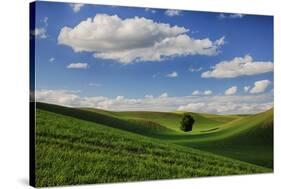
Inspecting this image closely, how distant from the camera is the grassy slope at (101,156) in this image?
34.1 ft

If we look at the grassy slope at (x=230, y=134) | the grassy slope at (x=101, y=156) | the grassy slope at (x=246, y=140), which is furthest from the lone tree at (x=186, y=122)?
the grassy slope at (x=101, y=156)

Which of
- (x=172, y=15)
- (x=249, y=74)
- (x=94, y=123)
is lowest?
(x=94, y=123)

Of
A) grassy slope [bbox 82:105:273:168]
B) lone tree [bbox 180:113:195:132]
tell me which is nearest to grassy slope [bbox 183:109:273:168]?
grassy slope [bbox 82:105:273:168]

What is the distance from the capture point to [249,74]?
12.5 m

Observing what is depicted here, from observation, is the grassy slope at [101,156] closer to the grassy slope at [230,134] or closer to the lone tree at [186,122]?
the grassy slope at [230,134]

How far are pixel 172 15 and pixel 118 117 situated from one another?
6.75ft

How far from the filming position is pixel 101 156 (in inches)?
427

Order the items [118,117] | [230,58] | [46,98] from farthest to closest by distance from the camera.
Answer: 1. [230,58]
2. [118,117]
3. [46,98]

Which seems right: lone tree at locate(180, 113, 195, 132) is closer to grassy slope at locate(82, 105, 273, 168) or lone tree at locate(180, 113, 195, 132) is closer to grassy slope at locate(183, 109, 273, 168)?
grassy slope at locate(82, 105, 273, 168)

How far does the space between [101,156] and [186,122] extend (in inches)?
76.7

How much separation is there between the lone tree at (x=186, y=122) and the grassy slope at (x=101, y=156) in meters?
0.39

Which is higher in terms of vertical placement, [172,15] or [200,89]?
[172,15]

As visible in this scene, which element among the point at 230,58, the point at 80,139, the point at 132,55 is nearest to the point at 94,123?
the point at 80,139

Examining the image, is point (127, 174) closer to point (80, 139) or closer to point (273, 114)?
point (80, 139)
